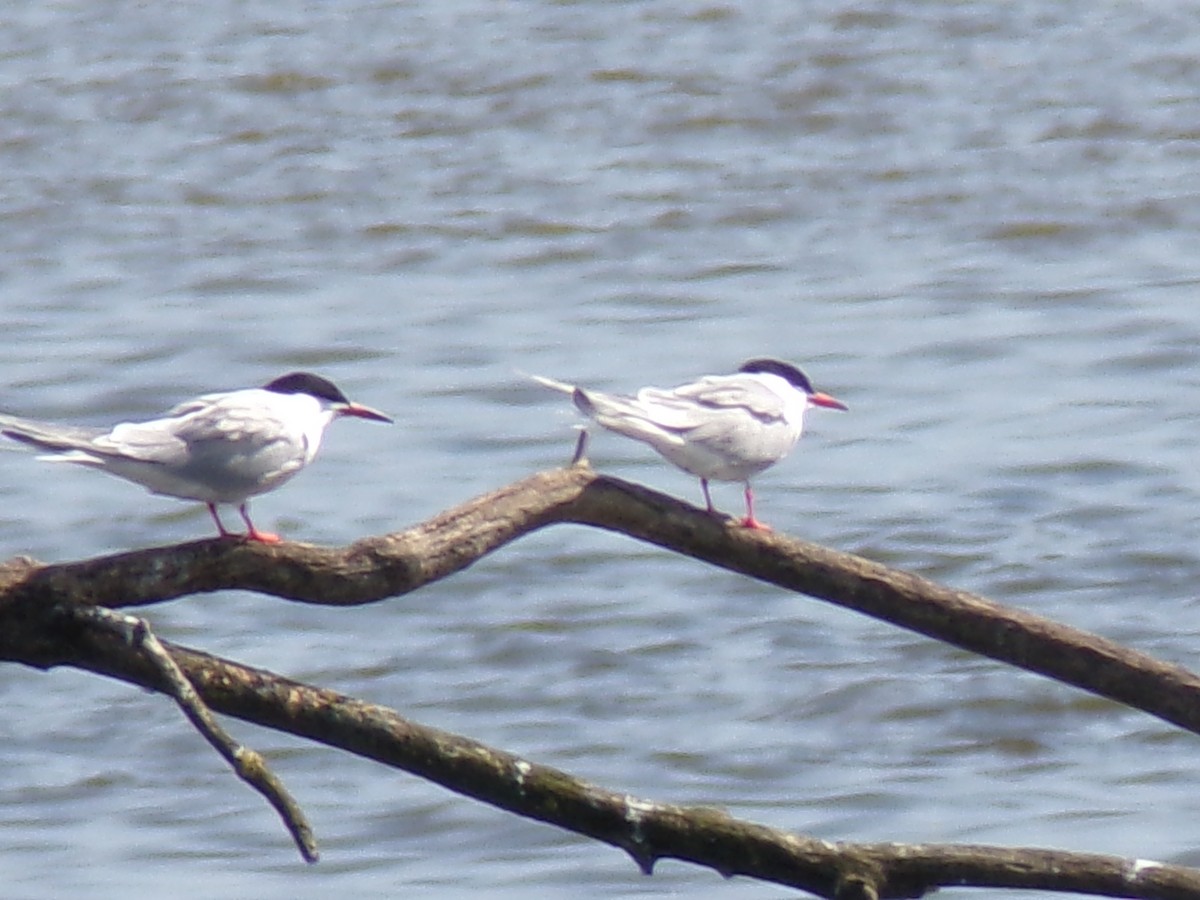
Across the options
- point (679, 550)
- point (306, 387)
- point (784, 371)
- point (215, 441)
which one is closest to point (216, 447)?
point (215, 441)

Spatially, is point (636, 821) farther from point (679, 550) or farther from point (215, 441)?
point (215, 441)

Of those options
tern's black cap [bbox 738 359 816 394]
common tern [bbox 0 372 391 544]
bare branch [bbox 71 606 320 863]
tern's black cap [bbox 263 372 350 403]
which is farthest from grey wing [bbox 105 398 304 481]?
tern's black cap [bbox 738 359 816 394]

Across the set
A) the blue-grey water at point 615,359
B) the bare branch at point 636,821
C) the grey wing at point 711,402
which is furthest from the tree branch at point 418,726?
the blue-grey water at point 615,359

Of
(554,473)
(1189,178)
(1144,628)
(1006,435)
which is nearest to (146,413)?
(1006,435)

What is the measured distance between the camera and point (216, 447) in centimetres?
512

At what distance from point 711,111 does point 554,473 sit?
1203 centimetres

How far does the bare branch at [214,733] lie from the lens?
12.8ft

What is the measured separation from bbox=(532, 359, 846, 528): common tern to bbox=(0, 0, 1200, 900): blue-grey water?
1908 millimetres

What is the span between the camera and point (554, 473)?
15.4 ft

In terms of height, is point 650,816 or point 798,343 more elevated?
point 650,816

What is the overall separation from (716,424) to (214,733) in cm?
185

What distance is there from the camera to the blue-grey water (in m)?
8.33

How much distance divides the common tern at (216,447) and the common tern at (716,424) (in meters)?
0.64

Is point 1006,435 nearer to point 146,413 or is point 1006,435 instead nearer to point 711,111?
point 146,413
